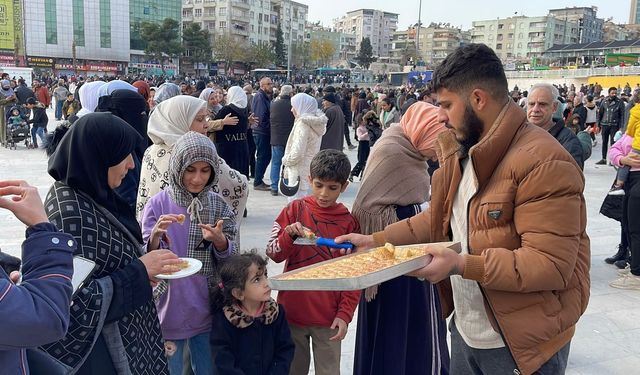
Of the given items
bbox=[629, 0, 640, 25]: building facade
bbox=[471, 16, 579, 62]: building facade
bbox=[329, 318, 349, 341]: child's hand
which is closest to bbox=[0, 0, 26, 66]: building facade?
bbox=[329, 318, 349, 341]: child's hand

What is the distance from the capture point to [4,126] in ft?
42.3

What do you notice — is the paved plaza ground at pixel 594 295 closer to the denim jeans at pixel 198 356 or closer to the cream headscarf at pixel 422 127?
the denim jeans at pixel 198 356

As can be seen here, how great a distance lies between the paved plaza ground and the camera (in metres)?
3.63

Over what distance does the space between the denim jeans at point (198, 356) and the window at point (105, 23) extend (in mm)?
75354

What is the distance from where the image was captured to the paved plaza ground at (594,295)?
3.63 m

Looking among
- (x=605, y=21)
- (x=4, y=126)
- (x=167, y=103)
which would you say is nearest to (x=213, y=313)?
(x=167, y=103)

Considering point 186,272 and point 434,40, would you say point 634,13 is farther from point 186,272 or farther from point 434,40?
point 186,272

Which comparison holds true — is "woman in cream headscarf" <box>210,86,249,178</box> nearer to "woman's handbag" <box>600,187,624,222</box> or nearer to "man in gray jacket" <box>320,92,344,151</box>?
"man in gray jacket" <box>320,92,344,151</box>

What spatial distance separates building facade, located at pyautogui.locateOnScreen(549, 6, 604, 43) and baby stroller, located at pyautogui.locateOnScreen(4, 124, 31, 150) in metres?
134

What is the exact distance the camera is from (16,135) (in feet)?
41.6

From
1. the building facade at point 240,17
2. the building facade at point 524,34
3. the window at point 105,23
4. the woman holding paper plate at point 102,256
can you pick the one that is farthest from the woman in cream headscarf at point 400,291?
the building facade at point 524,34

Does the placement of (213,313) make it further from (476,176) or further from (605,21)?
(605,21)

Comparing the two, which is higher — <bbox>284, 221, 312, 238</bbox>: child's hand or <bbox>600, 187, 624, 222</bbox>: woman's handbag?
<bbox>284, 221, 312, 238</bbox>: child's hand

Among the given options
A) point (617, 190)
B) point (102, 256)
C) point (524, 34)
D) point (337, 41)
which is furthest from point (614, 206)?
point (524, 34)
